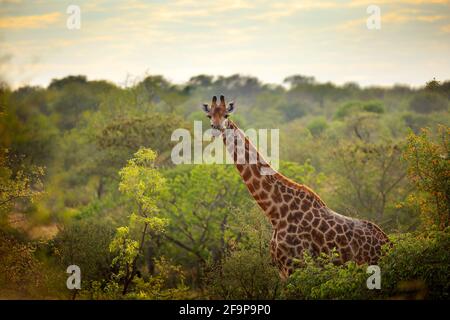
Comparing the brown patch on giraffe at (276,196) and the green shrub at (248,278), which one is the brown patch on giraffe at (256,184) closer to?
the brown patch on giraffe at (276,196)

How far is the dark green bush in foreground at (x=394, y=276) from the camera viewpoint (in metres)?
12.5

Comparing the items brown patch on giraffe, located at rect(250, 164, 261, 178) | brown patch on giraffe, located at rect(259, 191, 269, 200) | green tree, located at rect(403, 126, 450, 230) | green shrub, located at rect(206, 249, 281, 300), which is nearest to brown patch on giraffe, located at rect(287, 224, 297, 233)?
brown patch on giraffe, located at rect(259, 191, 269, 200)

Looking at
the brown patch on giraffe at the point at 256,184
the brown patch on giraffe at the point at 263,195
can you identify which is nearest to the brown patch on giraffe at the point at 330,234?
the brown patch on giraffe at the point at 263,195

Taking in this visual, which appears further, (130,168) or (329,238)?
(130,168)

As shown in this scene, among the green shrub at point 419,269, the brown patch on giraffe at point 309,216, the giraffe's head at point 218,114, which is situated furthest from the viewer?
the brown patch on giraffe at point 309,216

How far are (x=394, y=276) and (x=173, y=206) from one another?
40.3 feet

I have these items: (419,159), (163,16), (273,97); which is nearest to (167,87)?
(163,16)

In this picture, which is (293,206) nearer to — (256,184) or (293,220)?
(293,220)

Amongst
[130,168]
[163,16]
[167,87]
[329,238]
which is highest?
[163,16]

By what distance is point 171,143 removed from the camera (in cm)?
2812

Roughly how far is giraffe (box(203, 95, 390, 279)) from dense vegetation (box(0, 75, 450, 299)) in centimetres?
40

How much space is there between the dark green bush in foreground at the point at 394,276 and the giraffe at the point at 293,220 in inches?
18.0
